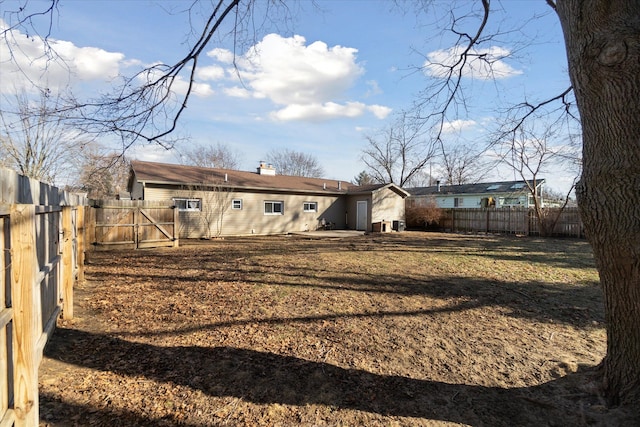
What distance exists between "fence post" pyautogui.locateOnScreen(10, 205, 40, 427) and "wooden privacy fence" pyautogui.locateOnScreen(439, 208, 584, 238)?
19639 mm

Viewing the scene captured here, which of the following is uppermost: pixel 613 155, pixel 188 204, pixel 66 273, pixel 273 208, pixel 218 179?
pixel 218 179

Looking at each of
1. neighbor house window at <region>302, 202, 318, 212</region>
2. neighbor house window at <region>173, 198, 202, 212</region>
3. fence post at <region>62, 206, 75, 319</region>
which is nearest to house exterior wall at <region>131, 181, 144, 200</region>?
neighbor house window at <region>173, 198, 202, 212</region>

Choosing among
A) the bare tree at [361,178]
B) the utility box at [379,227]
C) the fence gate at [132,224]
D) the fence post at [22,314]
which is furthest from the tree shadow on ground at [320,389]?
the bare tree at [361,178]

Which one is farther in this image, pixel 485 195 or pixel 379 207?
pixel 485 195

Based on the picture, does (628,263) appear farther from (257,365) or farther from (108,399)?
(108,399)

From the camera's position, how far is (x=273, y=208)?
18.9 meters

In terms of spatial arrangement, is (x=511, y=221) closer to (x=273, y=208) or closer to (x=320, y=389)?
(x=273, y=208)

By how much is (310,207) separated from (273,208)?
8.84 feet

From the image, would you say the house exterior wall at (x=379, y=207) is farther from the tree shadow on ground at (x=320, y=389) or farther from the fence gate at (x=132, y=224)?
the tree shadow on ground at (x=320, y=389)

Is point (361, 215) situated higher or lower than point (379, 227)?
higher

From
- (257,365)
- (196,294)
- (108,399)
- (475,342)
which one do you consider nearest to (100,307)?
(196,294)

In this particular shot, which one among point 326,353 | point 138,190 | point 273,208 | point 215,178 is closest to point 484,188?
point 273,208

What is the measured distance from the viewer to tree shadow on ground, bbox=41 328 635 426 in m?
2.57

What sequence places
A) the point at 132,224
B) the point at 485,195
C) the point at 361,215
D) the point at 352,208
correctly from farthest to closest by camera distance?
1. the point at 485,195
2. the point at 352,208
3. the point at 361,215
4. the point at 132,224
